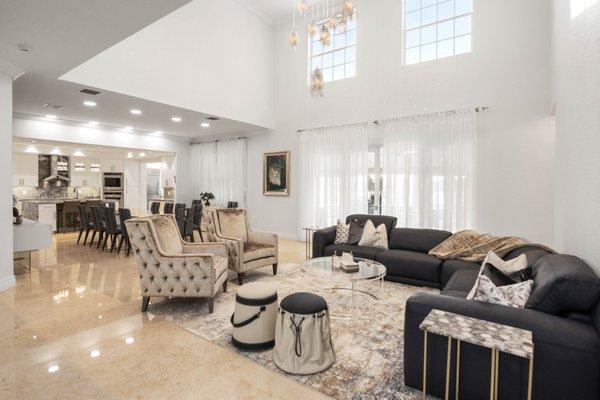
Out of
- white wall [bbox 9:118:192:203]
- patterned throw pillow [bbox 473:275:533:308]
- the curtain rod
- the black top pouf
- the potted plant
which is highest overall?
the curtain rod

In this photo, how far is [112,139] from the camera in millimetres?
7918

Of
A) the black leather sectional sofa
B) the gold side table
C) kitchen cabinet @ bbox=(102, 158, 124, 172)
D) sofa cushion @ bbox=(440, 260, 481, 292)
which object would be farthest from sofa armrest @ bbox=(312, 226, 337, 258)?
kitchen cabinet @ bbox=(102, 158, 124, 172)

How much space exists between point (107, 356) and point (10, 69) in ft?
12.5

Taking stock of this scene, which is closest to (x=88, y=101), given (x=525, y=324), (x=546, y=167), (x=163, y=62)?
(x=163, y=62)

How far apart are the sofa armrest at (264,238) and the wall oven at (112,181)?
896 centimetres

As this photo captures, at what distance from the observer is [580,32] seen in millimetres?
2682

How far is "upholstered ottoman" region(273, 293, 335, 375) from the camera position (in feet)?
7.37

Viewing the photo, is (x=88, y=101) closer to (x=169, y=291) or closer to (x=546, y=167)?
(x=169, y=291)

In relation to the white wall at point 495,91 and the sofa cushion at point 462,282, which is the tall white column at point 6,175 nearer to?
the sofa cushion at point 462,282

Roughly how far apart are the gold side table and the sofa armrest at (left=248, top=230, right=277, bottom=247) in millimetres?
3225

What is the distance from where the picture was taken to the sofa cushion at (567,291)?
1735mm

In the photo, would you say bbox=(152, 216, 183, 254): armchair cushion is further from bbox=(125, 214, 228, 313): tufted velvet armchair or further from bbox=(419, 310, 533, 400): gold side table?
bbox=(419, 310, 533, 400): gold side table

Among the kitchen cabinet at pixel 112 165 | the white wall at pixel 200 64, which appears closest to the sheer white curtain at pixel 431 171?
the white wall at pixel 200 64

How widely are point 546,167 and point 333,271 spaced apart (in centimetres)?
417
